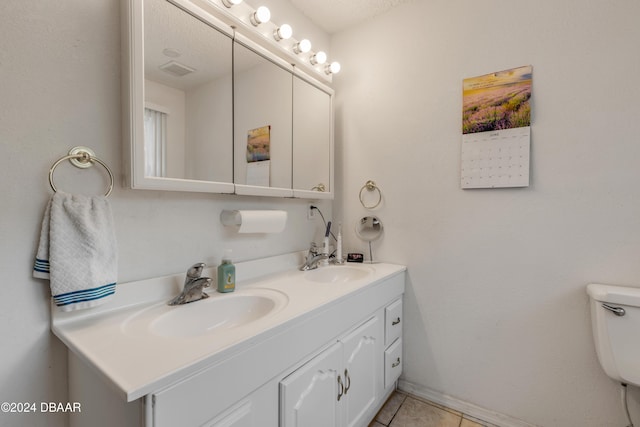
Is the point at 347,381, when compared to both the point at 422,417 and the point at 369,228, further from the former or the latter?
the point at 369,228

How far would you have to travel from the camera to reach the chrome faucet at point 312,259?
1.60 m

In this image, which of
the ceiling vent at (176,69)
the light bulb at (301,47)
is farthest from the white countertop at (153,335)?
the light bulb at (301,47)

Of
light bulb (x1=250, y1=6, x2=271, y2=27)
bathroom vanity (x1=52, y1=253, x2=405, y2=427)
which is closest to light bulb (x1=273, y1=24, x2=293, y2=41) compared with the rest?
light bulb (x1=250, y1=6, x2=271, y2=27)

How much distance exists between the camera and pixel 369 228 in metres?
1.80

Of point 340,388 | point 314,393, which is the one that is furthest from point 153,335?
point 340,388

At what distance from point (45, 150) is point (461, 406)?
2.06 m

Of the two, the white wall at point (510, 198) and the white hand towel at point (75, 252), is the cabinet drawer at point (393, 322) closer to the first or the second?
the white wall at point (510, 198)

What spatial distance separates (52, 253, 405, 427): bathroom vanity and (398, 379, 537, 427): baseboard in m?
0.29

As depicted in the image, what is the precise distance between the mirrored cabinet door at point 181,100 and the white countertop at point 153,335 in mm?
395

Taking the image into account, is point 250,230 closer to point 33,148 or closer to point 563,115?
point 33,148

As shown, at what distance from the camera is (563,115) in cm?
126

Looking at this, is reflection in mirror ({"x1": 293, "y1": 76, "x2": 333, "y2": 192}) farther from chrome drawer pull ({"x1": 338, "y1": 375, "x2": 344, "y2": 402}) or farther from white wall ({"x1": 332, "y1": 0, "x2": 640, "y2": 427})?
chrome drawer pull ({"x1": 338, "y1": 375, "x2": 344, "y2": 402})

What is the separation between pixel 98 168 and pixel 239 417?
0.85 m

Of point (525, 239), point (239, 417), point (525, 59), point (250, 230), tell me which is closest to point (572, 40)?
point (525, 59)
